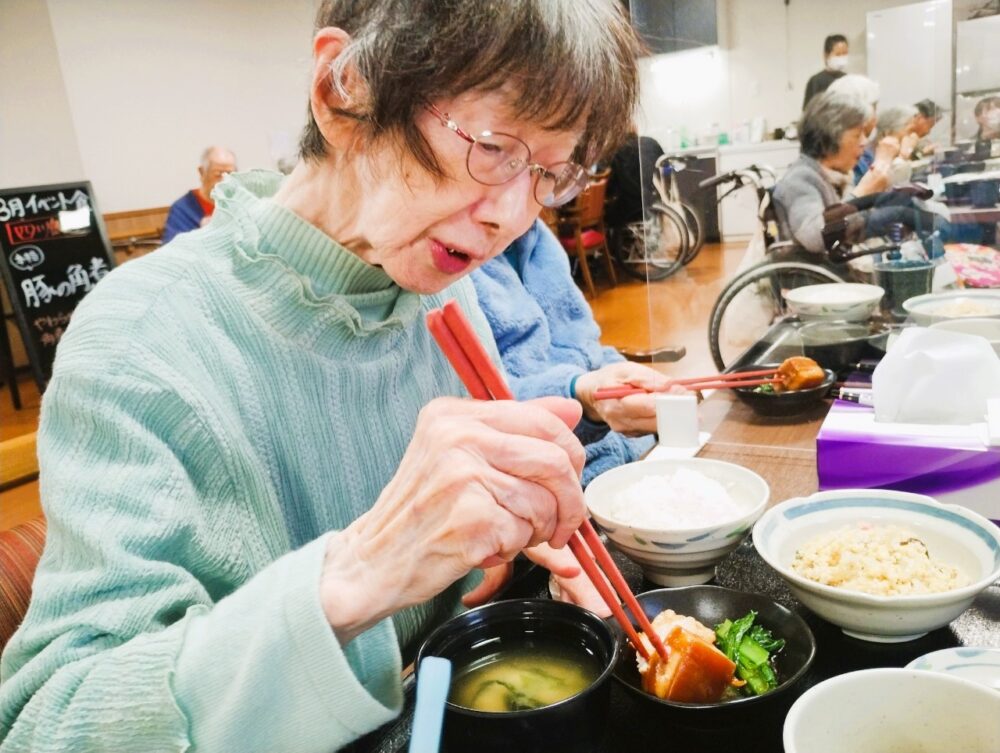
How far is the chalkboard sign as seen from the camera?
16.4 feet

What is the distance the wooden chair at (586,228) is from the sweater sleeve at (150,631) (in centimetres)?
658

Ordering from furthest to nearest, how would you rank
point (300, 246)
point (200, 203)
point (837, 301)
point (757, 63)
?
point (200, 203)
point (757, 63)
point (837, 301)
point (300, 246)

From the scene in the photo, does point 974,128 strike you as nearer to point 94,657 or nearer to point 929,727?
point 929,727

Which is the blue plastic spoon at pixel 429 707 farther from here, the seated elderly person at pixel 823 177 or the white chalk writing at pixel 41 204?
the white chalk writing at pixel 41 204

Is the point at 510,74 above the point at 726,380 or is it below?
above

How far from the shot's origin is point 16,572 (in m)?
1.04

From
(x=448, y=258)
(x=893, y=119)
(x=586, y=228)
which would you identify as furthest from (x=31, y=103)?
(x=448, y=258)

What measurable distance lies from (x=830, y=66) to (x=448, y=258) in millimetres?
2712

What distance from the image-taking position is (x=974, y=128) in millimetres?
2232

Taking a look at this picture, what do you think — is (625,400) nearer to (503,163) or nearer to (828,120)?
(503,163)

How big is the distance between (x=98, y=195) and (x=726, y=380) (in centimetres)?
613

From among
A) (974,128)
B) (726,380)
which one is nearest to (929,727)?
(726,380)

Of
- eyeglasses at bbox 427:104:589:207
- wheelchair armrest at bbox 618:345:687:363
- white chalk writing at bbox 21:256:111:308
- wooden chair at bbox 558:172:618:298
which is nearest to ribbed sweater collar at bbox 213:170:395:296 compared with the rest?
eyeglasses at bbox 427:104:589:207

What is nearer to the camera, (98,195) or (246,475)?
(246,475)
